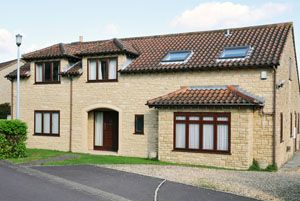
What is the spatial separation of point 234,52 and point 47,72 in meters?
11.8

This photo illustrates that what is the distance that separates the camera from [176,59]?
2009 cm

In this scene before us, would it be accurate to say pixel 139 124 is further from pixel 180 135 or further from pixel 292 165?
pixel 292 165

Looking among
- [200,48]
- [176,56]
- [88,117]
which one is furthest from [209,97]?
[88,117]

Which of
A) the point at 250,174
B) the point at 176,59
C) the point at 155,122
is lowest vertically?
the point at 250,174

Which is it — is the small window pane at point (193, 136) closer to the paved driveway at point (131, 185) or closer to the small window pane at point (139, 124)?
the small window pane at point (139, 124)

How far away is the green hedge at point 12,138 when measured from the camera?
18.7 meters

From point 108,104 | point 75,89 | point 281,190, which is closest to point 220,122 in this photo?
point 281,190

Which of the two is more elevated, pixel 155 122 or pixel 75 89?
pixel 75 89

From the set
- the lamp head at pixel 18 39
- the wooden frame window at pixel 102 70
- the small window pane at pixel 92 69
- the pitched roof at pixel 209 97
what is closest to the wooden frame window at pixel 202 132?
the pitched roof at pixel 209 97

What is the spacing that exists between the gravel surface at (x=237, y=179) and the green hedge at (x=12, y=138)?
567 centimetres

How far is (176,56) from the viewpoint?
20469 mm

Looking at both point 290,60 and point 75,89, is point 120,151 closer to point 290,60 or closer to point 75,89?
point 75,89

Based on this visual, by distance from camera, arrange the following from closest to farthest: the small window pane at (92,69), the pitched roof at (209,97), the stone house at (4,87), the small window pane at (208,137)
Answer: the pitched roof at (209,97), the small window pane at (208,137), the small window pane at (92,69), the stone house at (4,87)

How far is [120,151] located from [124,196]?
1019 centimetres
